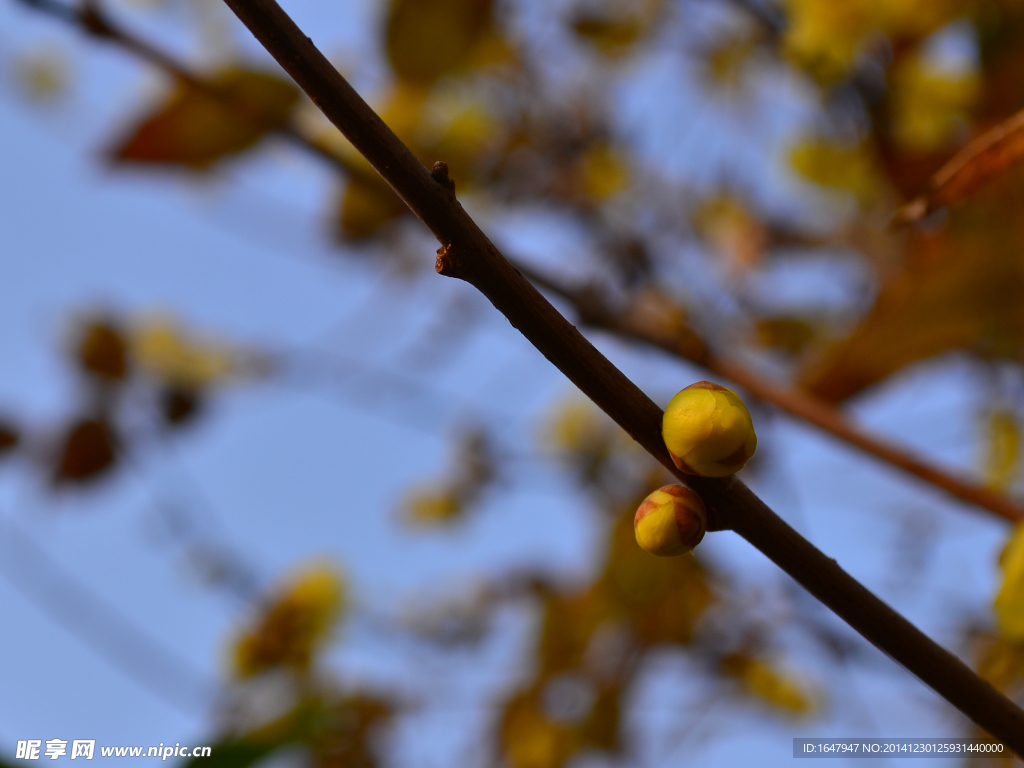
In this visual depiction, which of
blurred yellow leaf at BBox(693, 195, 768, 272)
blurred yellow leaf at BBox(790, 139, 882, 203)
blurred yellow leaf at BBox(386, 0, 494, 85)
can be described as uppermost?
blurred yellow leaf at BBox(693, 195, 768, 272)

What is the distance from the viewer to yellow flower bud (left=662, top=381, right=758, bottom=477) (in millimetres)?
279

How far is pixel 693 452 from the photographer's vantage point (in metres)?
0.28

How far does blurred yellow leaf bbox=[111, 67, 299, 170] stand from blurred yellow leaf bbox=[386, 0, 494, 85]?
0.13 metres

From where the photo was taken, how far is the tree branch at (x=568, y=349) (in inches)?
10.2

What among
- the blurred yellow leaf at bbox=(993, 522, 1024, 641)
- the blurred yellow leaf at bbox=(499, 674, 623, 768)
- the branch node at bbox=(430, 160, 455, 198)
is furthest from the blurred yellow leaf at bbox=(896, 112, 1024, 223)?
the blurred yellow leaf at bbox=(499, 674, 623, 768)

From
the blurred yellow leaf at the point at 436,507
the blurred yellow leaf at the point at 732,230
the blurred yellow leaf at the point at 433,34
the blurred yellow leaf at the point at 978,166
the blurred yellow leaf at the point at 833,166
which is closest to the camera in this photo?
the blurred yellow leaf at the point at 978,166

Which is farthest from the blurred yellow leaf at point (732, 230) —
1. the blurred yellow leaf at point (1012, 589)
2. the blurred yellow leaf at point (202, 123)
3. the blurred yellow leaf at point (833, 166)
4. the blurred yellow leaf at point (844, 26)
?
the blurred yellow leaf at point (1012, 589)

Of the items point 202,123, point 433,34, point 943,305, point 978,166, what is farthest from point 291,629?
point 978,166

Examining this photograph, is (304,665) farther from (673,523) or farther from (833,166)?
(833,166)

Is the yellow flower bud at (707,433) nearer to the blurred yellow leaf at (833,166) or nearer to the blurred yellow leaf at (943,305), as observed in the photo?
the blurred yellow leaf at (943,305)

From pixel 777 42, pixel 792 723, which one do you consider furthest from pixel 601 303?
pixel 792 723

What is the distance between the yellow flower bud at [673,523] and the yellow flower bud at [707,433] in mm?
16

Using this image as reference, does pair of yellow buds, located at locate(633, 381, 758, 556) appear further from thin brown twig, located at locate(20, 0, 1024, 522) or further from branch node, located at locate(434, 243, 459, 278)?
thin brown twig, located at locate(20, 0, 1024, 522)

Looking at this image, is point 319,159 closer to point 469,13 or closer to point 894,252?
point 469,13
